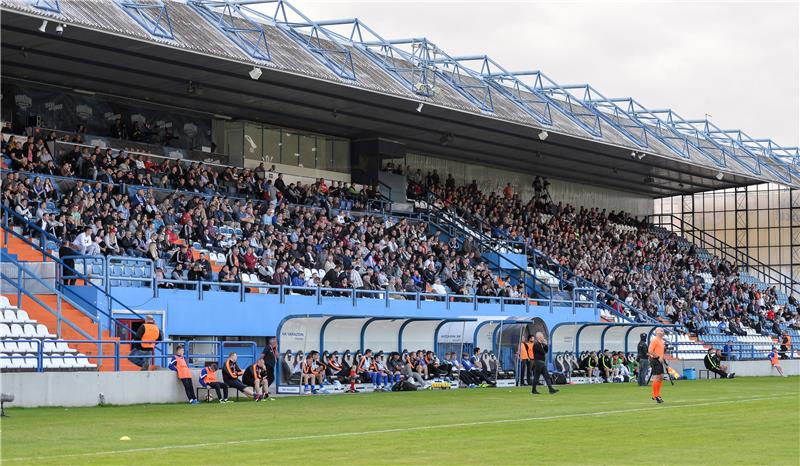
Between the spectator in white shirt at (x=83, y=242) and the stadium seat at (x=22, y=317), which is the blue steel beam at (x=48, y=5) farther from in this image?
the stadium seat at (x=22, y=317)

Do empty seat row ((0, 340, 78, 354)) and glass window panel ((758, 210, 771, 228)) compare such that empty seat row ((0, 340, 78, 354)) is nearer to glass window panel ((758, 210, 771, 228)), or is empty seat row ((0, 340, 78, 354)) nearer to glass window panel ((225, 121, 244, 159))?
glass window panel ((225, 121, 244, 159))

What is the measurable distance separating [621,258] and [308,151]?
60.6ft

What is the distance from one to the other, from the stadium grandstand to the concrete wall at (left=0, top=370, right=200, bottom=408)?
0.07 m

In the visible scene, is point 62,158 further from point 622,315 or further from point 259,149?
point 622,315

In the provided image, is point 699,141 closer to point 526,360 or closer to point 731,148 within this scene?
point 731,148

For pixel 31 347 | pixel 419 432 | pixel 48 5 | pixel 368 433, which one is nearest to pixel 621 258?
pixel 48 5

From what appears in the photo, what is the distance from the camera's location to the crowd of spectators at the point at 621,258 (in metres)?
56.0

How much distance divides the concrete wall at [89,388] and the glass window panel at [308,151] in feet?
84.1

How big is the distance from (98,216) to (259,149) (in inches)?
647

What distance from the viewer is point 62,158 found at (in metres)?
39.6

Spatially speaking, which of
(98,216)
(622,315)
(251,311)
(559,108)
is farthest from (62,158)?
(622,315)

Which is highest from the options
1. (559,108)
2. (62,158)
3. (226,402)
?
(559,108)

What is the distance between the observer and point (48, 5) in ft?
104

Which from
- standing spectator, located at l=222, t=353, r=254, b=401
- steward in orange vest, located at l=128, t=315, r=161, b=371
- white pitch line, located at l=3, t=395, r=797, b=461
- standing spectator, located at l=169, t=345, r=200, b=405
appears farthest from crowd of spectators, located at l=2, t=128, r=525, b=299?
white pitch line, located at l=3, t=395, r=797, b=461
